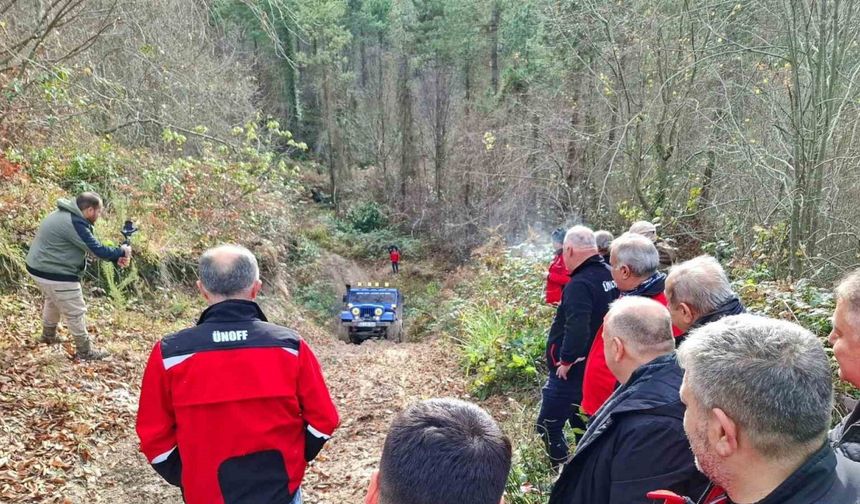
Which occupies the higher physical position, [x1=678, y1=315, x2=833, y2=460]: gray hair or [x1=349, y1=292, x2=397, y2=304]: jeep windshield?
[x1=678, y1=315, x2=833, y2=460]: gray hair

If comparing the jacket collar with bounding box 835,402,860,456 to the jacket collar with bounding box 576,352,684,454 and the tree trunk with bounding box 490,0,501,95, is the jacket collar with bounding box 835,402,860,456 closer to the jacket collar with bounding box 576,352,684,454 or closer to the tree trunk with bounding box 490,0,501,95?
the jacket collar with bounding box 576,352,684,454

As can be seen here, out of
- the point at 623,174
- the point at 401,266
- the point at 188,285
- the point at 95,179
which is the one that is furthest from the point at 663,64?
the point at 401,266

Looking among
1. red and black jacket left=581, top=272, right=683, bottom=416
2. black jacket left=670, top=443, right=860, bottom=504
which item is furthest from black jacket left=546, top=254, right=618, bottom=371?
black jacket left=670, top=443, right=860, bottom=504

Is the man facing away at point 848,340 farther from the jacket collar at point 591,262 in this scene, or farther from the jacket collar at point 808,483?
the jacket collar at point 591,262

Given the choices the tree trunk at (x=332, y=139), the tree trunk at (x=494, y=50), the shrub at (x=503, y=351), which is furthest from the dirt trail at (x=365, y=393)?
the tree trunk at (x=332, y=139)

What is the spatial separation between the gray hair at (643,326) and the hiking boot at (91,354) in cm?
618

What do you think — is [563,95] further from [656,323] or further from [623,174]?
[656,323]

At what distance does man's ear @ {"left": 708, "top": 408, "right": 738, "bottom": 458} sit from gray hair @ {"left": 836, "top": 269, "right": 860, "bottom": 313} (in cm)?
88

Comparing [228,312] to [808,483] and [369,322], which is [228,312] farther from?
[369,322]

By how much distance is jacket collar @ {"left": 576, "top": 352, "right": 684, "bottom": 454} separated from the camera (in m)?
1.92

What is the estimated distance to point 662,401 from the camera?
1.91 metres

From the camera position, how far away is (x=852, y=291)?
183 cm

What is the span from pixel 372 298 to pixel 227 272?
438 inches

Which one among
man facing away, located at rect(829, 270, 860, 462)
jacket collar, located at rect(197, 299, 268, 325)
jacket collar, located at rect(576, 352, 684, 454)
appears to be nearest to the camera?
man facing away, located at rect(829, 270, 860, 462)
